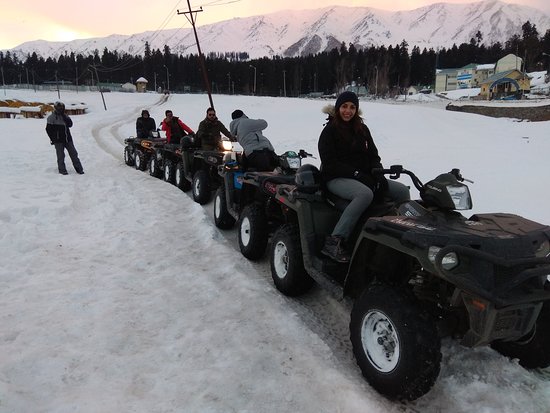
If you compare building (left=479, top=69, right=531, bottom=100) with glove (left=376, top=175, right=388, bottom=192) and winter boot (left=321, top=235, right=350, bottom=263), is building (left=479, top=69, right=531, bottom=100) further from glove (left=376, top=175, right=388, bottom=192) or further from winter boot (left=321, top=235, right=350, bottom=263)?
winter boot (left=321, top=235, right=350, bottom=263)

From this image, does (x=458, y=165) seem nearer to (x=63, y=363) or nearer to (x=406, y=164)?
(x=406, y=164)

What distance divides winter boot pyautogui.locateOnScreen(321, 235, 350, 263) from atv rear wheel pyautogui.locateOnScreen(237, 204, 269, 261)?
1605mm

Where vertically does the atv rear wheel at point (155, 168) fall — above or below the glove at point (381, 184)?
below

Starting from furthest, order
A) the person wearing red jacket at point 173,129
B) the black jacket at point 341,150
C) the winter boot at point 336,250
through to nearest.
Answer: the person wearing red jacket at point 173,129, the black jacket at point 341,150, the winter boot at point 336,250

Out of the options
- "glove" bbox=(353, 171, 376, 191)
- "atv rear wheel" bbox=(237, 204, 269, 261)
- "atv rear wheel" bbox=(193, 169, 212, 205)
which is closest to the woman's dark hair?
"glove" bbox=(353, 171, 376, 191)

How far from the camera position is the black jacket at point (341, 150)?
4285 mm

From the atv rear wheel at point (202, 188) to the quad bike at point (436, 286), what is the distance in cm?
489

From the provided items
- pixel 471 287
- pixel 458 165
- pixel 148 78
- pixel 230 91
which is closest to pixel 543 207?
pixel 458 165

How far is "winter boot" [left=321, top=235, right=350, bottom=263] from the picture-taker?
3811 millimetres

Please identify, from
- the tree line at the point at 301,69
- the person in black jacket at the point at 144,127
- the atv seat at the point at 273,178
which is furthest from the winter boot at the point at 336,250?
the tree line at the point at 301,69

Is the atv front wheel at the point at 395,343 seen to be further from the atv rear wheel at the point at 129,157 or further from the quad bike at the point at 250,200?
the atv rear wheel at the point at 129,157

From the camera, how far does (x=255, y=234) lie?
5.50m

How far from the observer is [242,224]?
5.86 metres

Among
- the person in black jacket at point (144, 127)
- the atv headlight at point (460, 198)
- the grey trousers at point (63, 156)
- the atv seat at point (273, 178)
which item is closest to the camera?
the atv headlight at point (460, 198)
